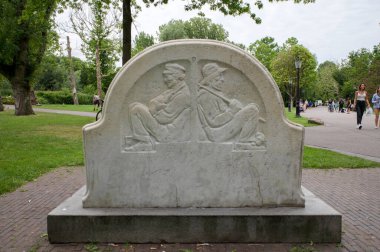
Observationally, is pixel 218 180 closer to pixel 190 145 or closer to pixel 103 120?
pixel 190 145

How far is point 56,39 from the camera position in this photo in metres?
27.2

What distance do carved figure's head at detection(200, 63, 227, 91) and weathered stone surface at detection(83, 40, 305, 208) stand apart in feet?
0.04

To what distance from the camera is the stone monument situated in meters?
3.88

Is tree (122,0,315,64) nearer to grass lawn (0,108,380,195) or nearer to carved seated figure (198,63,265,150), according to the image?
grass lawn (0,108,380,195)

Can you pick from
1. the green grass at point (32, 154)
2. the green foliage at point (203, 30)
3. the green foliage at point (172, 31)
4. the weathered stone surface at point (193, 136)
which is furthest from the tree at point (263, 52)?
the weathered stone surface at point (193, 136)

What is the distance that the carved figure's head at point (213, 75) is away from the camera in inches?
156

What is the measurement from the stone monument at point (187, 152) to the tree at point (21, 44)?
17891 millimetres

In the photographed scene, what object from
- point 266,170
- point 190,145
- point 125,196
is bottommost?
point 125,196

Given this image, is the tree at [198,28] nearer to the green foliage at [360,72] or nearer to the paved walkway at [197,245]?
the green foliage at [360,72]

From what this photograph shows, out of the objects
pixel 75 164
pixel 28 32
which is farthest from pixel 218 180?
pixel 28 32

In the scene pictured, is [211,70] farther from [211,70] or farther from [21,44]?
[21,44]

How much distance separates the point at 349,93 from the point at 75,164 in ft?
217

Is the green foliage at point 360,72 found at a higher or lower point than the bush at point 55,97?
higher

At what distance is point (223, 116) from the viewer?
402cm
